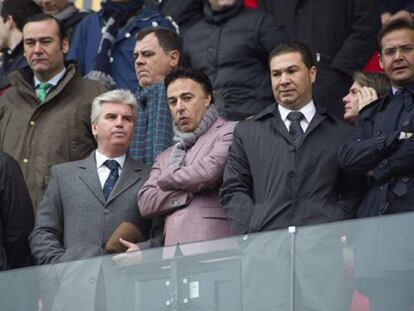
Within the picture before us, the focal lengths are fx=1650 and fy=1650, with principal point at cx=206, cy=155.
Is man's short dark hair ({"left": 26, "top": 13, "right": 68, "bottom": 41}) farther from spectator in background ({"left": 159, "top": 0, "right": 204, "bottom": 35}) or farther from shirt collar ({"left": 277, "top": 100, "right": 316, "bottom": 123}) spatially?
shirt collar ({"left": 277, "top": 100, "right": 316, "bottom": 123})

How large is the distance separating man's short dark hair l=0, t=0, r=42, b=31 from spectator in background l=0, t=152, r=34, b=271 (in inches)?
119

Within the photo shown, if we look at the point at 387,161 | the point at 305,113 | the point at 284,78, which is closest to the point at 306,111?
the point at 305,113

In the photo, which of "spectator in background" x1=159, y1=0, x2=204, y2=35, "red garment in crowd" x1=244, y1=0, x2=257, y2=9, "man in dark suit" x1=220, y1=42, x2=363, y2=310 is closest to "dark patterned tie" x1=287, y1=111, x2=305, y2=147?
"man in dark suit" x1=220, y1=42, x2=363, y2=310

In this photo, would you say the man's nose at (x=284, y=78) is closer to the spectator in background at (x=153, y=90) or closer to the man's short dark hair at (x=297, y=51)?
the man's short dark hair at (x=297, y=51)

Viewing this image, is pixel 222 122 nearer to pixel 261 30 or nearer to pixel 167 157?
pixel 167 157

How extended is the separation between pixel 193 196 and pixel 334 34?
2858 millimetres

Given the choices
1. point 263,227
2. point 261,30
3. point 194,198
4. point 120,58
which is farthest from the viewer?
point 120,58

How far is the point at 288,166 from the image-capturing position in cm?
1053

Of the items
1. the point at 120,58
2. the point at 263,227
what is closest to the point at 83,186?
the point at 263,227

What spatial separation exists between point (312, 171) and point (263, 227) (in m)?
0.50

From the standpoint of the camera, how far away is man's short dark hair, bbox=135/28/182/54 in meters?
12.5

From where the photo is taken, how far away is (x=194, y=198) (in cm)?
1102

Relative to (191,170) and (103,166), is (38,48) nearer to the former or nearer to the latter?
(103,166)

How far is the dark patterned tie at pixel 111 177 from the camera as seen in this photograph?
1146cm
